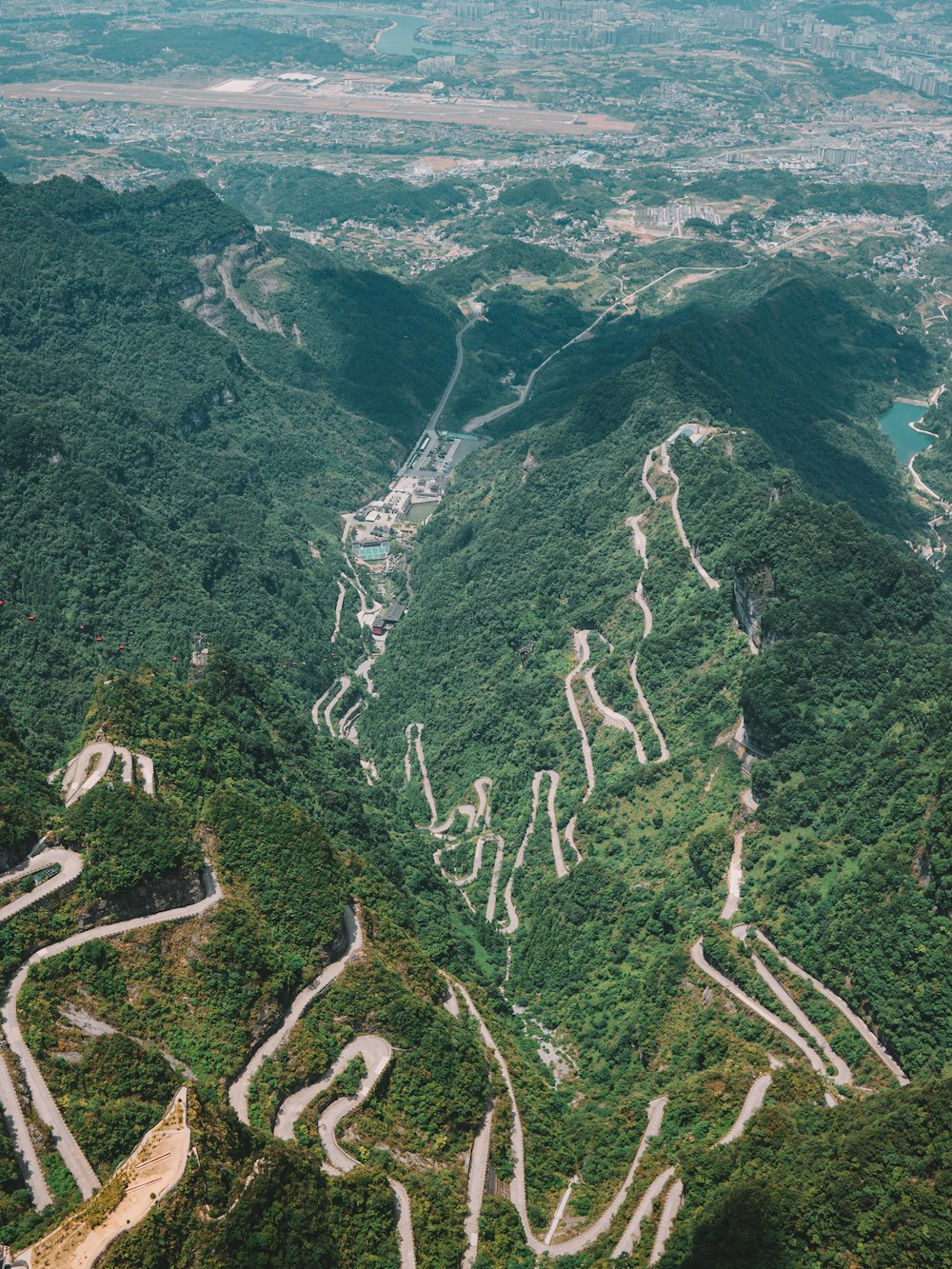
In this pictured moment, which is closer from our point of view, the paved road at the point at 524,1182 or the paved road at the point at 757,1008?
the paved road at the point at 524,1182

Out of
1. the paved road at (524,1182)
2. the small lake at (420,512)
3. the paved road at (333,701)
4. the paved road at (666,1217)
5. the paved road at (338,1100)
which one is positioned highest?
the paved road at (338,1100)

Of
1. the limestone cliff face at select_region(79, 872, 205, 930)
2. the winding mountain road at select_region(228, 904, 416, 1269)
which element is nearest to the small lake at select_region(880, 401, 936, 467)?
the winding mountain road at select_region(228, 904, 416, 1269)

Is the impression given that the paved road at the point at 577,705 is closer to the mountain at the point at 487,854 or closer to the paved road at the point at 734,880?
the mountain at the point at 487,854

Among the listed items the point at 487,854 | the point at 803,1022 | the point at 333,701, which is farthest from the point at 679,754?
the point at 333,701

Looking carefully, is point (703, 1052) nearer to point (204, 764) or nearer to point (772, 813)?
point (772, 813)

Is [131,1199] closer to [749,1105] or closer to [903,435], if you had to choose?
[749,1105]

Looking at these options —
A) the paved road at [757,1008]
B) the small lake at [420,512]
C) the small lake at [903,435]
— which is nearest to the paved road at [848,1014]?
the paved road at [757,1008]
